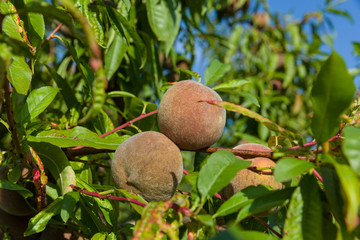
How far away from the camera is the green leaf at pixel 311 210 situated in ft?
2.18

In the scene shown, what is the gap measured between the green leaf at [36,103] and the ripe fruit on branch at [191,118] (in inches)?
14.6

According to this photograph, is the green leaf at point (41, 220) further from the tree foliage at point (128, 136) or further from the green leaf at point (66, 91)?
the green leaf at point (66, 91)

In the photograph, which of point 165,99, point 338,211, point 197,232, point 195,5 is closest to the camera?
point 338,211

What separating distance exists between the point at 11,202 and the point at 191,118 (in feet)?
2.20

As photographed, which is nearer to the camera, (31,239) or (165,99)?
(165,99)

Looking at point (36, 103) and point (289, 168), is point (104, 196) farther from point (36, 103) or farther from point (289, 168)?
point (289, 168)

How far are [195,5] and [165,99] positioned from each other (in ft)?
3.70

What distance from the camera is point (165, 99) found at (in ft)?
3.63

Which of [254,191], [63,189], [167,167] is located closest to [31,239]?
[63,189]

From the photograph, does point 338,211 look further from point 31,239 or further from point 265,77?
point 265,77

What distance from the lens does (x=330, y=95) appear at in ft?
2.14

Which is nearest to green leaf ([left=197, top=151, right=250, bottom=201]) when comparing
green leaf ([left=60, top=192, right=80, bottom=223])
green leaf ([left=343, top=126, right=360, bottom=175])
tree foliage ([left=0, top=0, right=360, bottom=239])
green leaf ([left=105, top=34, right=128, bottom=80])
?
tree foliage ([left=0, top=0, right=360, bottom=239])

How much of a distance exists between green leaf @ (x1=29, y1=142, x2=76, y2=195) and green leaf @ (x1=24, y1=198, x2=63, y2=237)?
79 mm

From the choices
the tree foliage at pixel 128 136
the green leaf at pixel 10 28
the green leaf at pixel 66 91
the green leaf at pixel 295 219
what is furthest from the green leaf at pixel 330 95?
the green leaf at pixel 66 91
